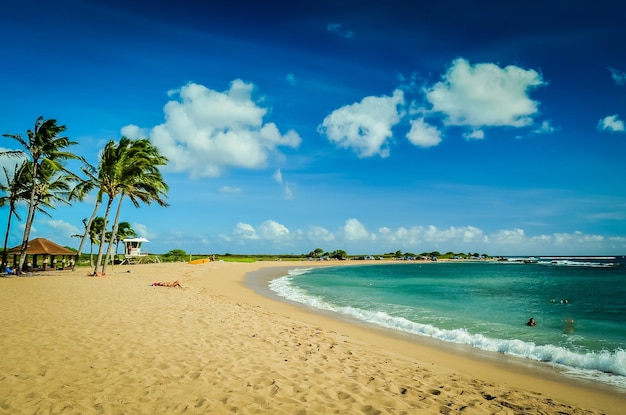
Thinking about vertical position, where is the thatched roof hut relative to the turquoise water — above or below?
above

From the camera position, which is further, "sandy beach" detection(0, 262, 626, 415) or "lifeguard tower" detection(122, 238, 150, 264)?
"lifeguard tower" detection(122, 238, 150, 264)

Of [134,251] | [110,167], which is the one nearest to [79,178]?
[110,167]

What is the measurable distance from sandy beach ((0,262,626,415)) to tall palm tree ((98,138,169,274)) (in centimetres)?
1658

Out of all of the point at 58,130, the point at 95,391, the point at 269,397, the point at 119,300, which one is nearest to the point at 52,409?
the point at 95,391

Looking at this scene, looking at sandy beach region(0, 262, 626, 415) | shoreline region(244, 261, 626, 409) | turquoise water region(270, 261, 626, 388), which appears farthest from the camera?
turquoise water region(270, 261, 626, 388)

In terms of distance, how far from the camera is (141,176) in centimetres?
2589

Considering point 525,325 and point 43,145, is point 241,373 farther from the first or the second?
point 43,145

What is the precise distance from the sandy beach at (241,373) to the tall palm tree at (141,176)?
1658cm

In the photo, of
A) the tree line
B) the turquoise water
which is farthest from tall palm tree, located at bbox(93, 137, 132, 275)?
the turquoise water

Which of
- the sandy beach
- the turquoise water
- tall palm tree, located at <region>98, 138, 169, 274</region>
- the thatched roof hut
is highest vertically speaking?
tall palm tree, located at <region>98, 138, 169, 274</region>

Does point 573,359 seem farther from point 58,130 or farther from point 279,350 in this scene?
point 58,130

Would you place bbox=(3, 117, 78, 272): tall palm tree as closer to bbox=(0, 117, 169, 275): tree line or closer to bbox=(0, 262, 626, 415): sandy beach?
bbox=(0, 117, 169, 275): tree line

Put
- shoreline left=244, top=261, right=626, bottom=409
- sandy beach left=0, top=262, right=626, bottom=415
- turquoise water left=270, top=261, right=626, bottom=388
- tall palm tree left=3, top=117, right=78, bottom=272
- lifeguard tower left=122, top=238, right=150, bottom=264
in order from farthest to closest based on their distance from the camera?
lifeguard tower left=122, top=238, right=150, bottom=264 → tall palm tree left=3, top=117, right=78, bottom=272 → turquoise water left=270, top=261, right=626, bottom=388 → shoreline left=244, top=261, right=626, bottom=409 → sandy beach left=0, top=262, right=626, bottom=415

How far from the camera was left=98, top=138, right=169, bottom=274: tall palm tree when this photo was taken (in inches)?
995
